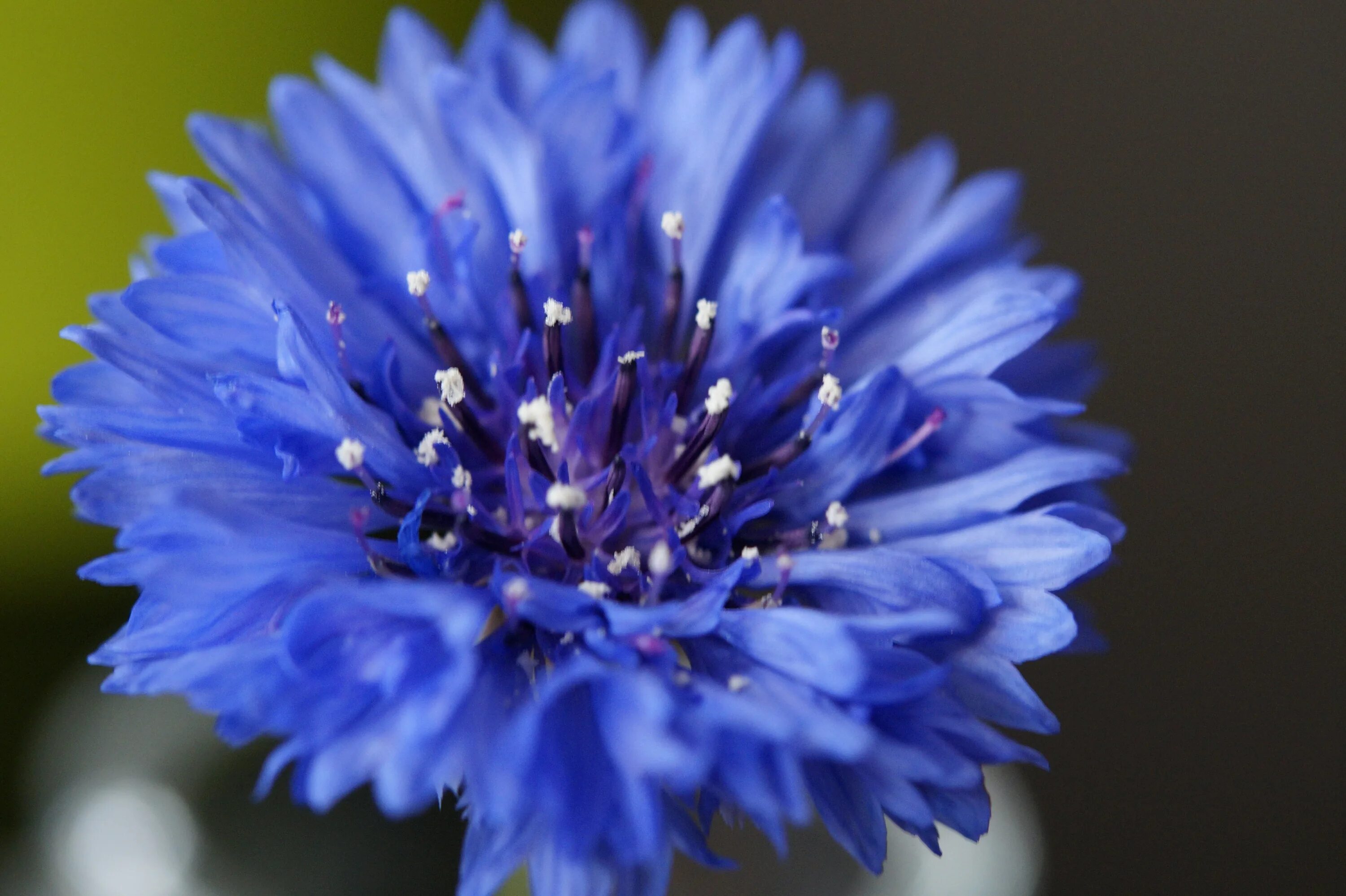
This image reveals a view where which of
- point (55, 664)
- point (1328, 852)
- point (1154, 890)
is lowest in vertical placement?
point (55, 664)

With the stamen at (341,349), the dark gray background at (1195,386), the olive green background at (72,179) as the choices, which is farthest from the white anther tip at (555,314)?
the dark gray background at (1195,386)

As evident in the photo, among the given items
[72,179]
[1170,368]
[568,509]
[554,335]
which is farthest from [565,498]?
[1170,368]

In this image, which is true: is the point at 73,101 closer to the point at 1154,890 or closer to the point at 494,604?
the point at 494,604

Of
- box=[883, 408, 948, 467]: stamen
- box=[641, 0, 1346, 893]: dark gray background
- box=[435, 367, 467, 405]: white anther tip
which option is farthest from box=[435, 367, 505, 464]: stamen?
box=[641, 0, 1346, 893]: dark gray background

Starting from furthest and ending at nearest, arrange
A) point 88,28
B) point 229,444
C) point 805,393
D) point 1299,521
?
1. point 1299,521
2. point 88,28
3. point 805,393
4. point 229,444

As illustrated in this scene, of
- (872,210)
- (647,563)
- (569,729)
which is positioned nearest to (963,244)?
(872,210)

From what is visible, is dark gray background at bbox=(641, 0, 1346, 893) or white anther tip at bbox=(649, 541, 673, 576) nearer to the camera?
white anther tip at bbox=(649, 541, 673, 576)

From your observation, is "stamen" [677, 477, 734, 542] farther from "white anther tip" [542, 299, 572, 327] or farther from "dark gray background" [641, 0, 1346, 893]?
"dark gray background" [641, 0, 1346, 893]
